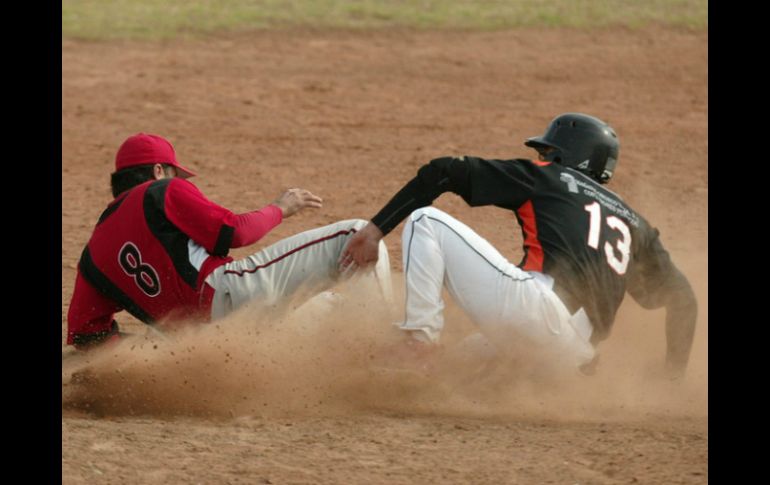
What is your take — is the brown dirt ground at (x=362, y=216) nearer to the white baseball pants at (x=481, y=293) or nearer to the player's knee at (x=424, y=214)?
the white baseball pants at (x=481, y=293)

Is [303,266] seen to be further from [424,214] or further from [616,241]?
[616,241]

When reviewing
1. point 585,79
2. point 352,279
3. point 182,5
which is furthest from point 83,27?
point 352,279

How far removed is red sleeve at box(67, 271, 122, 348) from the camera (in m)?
6.08

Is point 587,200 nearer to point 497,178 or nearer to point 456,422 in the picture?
point 497,178

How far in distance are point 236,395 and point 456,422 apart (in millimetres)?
1032

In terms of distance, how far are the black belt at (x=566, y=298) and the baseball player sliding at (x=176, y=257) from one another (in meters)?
0.89

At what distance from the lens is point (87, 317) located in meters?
6.10

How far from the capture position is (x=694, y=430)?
5.51 meters

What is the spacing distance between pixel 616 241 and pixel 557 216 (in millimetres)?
324

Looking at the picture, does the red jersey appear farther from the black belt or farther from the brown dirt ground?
the black belt

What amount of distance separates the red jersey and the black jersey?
2.81 ft

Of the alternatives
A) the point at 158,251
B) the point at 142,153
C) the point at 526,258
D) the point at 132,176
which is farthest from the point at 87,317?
the point at 526,258

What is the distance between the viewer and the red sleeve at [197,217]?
588cm

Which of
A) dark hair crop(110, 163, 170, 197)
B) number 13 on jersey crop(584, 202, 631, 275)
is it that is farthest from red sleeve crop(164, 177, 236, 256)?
number 13 on jersey crop(584, 202, 631, 275)
